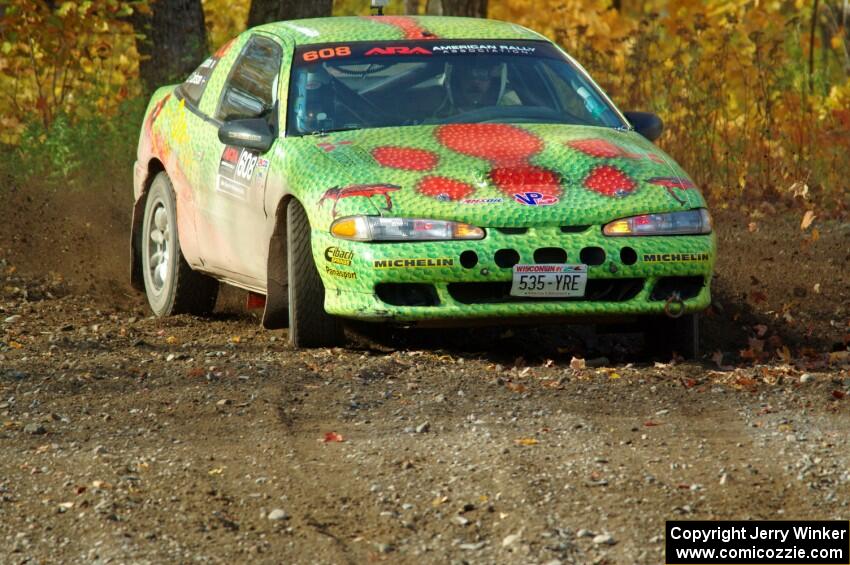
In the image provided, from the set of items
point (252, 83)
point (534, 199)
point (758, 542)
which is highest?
point (252, 83)

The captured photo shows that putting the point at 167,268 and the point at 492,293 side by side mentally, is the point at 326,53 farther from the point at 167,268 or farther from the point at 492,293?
the point at 492,293

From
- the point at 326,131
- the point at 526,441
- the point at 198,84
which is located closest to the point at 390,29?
the point at 326,131

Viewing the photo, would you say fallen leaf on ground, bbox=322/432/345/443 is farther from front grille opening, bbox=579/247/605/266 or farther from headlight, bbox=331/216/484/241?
front grille opening, bbox=579/247/605/266

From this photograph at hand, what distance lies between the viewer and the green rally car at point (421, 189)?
7223 millimetres

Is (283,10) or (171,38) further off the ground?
(283,10)

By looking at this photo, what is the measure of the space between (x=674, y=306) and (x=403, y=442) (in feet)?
6.41

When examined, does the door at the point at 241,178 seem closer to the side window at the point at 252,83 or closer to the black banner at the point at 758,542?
the side window at the point at 252,83

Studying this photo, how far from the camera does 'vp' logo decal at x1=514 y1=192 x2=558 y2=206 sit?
7.27 m

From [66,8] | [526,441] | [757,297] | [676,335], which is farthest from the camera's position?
[66,8]

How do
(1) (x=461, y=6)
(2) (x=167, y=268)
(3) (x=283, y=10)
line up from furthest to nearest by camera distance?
(1) (x=461, y=6) → (3) (x=283, y=10) → (2) (x=167, y=268)

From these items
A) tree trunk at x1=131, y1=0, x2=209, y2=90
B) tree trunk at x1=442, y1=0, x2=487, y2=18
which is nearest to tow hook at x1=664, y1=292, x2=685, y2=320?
tree trunk at x1=442, y1=0, x2=487, y2=18

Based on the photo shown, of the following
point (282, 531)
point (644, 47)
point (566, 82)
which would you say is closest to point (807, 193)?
point (644, 47)

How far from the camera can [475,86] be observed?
28.1 feet

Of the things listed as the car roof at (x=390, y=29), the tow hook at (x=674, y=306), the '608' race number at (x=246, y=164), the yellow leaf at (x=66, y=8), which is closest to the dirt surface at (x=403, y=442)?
the tow hook at (x=674, y=306)
